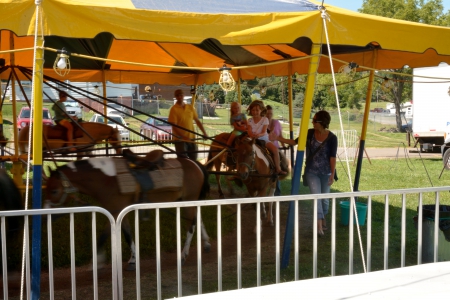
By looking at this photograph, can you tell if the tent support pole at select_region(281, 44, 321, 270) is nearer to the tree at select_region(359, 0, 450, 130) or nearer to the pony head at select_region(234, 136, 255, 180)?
the pony head at select_region(234, 136, 255, 180)

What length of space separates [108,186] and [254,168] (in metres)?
2.91

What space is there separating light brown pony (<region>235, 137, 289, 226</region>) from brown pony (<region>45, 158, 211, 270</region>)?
119 centimetres

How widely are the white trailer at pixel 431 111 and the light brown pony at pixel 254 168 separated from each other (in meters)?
15.6

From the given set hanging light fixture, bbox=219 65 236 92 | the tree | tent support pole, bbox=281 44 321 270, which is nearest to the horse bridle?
hanging light fixture, bbox=219 65 236 92

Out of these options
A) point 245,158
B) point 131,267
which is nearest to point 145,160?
point 131,267

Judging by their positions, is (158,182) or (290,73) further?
(290,73)

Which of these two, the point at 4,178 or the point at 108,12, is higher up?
the point at 108,12

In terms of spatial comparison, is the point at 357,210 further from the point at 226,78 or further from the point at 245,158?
the point at 226,78

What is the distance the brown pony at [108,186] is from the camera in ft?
21.3

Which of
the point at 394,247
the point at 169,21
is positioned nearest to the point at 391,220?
the point at 394,247

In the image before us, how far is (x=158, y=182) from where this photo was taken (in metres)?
7.28

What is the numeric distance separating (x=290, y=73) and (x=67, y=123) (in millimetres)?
5023

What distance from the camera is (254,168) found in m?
8.97

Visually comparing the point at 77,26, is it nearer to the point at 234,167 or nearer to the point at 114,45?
the point at 234,167
